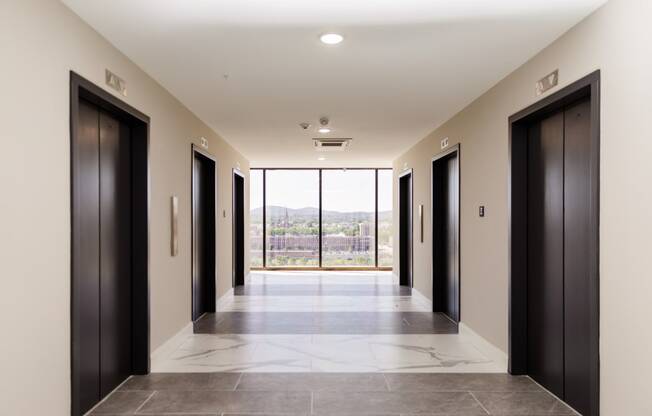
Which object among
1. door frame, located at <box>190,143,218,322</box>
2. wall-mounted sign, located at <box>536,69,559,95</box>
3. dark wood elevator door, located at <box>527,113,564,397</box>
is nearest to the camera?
wall-mounted sign, located at <box>536,69,559,95</box>

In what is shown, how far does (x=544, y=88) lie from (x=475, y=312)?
2.47 meters

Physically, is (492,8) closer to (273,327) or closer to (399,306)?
(273,327)

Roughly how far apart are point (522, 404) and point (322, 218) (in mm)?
8544

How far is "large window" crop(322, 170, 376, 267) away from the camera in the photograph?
11.6 m

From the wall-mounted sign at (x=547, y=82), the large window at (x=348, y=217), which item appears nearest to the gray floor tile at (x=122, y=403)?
the wall-mounted sign at (x=547, y=82)

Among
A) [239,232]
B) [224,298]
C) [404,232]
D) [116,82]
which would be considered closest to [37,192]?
[116,82]

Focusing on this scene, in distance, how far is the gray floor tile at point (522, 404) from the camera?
3.17m

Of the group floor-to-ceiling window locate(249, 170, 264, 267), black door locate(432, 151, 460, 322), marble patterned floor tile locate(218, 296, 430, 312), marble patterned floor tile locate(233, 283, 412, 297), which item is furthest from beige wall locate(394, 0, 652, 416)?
floor-to-ceiling window locate(249, 170, 264, 267)

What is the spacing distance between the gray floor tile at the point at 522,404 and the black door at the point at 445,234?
7.53 ft

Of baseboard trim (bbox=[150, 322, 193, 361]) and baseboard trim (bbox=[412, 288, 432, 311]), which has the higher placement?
baseboard trim (bbox=[150, 322, 193, 361])

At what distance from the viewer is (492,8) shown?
106 inches

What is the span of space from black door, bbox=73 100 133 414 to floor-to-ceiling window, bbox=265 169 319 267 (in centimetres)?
776

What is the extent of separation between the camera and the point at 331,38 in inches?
122

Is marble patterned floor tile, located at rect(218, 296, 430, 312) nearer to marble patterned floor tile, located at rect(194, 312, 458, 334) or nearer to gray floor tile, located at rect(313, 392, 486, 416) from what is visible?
marble patterned floor tile, located at rect(194, 312, 458, 334)
